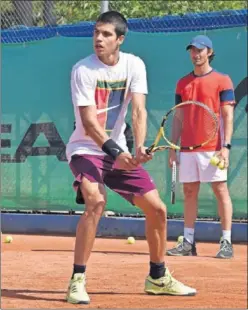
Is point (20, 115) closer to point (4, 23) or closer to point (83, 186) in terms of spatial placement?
point (4, 23)

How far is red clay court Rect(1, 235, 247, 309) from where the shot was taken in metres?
5.72

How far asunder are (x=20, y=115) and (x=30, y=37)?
855 millimetres

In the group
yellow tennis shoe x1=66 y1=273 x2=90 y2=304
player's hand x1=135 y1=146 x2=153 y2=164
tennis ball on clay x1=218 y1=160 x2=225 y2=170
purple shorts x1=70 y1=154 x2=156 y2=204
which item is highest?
tennis ball on clay x1=218 y1=160 x2=225 y2=170

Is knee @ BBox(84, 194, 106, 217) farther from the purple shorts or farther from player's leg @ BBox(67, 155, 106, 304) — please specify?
the purple shorts

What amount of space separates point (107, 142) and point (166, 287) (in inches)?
40.6

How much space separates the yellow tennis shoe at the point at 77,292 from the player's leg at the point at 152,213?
0.54 m

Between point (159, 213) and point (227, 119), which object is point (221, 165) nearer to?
point (227, 119)

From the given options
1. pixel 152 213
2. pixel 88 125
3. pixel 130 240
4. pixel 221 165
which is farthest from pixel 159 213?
pixel 130 240

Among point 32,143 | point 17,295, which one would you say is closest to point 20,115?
point 32,143

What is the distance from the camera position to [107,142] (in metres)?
5.68

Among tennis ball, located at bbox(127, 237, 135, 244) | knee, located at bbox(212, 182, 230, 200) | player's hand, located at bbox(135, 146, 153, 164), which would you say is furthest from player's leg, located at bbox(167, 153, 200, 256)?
player's hand, located at bbox(135, 146, 153, 164)

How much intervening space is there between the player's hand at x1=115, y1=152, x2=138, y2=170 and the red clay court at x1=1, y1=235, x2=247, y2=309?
2.59ft

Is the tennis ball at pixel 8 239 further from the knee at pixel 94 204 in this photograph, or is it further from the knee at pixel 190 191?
the knee at pixel 94 204

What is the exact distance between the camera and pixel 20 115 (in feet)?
34.6
